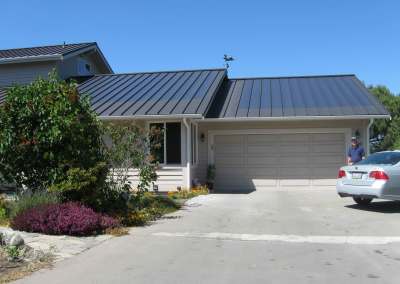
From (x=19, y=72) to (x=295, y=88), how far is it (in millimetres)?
12982

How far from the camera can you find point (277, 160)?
18.8m

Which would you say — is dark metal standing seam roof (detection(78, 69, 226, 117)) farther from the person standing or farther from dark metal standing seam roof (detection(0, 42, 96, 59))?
the person standing

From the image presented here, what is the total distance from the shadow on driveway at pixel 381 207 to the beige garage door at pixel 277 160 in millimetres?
4524

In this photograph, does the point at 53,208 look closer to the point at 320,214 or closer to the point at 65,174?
the point at 65,174

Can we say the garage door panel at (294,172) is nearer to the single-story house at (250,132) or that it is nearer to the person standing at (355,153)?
the single-story house at (250,132)

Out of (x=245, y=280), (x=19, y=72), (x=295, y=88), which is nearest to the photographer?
(x=245, y=280)

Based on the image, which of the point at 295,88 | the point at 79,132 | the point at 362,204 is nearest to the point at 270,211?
the point at 362,204

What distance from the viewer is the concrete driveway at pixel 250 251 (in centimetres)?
642

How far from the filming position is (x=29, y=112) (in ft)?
34.2

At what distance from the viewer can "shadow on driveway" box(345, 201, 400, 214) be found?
12515mm

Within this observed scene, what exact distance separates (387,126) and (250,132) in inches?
914

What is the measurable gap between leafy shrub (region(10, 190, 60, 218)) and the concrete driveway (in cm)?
176

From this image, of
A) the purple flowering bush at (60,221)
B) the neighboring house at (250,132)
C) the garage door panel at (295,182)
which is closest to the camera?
the purple flowering bush at (60,221)

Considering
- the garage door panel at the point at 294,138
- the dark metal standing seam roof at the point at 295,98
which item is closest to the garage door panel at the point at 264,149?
the garage door panel at the point at 294,138
